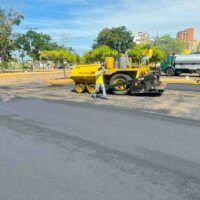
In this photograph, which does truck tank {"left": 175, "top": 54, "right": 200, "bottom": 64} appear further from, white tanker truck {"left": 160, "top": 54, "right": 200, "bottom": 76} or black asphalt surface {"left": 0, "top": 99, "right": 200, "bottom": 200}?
black asphalt surface {"left": 0, "top": 99, "right": 200, "bottom": 200}

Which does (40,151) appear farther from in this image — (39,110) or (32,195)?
(39,110)

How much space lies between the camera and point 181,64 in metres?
31.7

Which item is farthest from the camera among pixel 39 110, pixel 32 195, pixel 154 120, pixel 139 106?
pixel 139 106

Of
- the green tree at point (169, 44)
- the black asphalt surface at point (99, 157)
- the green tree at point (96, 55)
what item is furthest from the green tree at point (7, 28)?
the green tree at point (169, 44)

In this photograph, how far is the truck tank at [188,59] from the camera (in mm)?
30620

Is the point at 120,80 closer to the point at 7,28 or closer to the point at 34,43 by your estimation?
the point at 7,28

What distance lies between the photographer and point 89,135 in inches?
278

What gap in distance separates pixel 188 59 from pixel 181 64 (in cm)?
98

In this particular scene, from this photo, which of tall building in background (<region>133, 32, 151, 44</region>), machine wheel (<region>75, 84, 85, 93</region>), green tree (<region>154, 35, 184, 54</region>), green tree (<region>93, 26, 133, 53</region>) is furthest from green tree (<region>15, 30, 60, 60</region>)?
machine wheel (<region>75, 84, 85, 93</region>)

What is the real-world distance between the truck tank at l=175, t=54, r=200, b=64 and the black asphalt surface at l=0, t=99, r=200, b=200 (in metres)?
23.3

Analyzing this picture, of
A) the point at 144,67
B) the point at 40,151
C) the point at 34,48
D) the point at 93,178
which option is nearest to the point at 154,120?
the point at 40,151

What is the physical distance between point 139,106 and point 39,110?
3949mm

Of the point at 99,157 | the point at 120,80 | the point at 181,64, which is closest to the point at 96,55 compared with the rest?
the point at 181,64

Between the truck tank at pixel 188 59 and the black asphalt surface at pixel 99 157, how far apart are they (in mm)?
23294
